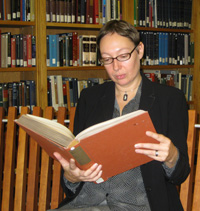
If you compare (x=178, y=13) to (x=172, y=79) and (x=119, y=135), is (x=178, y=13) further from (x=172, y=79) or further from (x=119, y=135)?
(x=119, y=135)

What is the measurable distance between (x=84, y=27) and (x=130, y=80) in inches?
73.0

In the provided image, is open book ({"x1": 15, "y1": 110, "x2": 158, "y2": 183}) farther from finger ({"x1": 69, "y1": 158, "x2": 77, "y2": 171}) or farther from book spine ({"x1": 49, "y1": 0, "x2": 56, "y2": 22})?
book spine ({"x1": 49, "y1": 0, "x2": 56, "y2": 22})

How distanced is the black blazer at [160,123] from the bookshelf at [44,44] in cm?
150

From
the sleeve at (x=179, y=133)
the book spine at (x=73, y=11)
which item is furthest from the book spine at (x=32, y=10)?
the sleeve at (x=179, y=133)

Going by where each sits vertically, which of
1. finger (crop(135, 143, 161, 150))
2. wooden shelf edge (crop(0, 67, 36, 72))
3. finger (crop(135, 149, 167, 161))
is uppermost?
wooden shelf edge (crop(0, 67, 36, 72))

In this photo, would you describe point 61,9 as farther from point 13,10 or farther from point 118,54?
point 118,54

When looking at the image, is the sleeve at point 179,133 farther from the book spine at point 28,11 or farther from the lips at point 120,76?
the book spine at point 28,11

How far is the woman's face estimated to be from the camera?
1.57 meters

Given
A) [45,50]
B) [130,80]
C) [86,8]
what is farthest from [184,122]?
[86,8]

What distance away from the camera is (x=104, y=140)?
1164mm

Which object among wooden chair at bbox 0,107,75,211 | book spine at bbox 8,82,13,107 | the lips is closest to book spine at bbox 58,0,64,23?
book spine at bbox 8,82,13,107

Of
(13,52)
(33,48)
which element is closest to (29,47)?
(33,48)

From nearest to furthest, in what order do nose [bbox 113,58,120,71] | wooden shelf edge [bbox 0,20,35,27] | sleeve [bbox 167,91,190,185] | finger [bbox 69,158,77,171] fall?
finger [bbox 69,158,77,171]
sleeve [bbox 167,91,190,185]
nose [bbox 113,58,120,71]
wooden shelf edge [bbox 0,20,35,27]

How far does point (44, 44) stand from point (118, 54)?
1689mm
